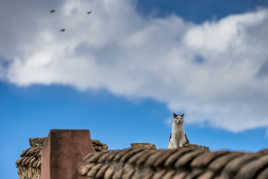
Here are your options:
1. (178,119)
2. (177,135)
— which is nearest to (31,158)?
(177,135)

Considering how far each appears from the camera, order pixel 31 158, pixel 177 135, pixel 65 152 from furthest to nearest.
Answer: pixel 177 135 < pixel 31 158 < pixel 65 152

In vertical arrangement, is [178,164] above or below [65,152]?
below

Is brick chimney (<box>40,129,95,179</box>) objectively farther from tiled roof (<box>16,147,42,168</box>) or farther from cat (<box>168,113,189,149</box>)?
cat (<box>168,113,189,149</box>)

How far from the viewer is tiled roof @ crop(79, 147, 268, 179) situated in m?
2.59

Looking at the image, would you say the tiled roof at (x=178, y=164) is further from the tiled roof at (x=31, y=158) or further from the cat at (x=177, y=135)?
the cat at (x=177, y=135)

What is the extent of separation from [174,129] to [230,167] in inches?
359

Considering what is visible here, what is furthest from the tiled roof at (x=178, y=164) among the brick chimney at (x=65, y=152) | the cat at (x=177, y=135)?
the cat at (x=177, y=135)

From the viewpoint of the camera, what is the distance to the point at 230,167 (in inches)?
106

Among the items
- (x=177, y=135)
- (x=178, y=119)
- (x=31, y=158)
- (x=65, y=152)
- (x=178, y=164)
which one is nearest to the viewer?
(x=178, y=164)

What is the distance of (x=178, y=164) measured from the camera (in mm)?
3322

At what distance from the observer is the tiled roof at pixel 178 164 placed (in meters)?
2.59

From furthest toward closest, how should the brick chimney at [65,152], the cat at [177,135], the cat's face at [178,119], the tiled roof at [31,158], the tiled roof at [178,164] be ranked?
the cat's face at [178,119] → the cat at [177,135] → the tiled roof at [31,158] → the brick chimney at [65,152] → the tiled roof at [178,164]

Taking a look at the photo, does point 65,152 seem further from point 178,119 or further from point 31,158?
point 178,119

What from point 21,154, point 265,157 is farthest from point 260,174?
point 21,154
